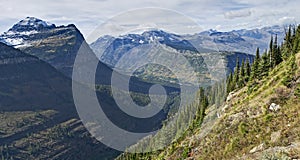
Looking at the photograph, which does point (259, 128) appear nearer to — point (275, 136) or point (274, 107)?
point (274, 107)

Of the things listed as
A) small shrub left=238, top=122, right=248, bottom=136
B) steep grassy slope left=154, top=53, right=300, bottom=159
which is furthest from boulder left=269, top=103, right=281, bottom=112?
small shrub left=238, top=122, right=248, bottom=136

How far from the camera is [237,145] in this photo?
168 ft

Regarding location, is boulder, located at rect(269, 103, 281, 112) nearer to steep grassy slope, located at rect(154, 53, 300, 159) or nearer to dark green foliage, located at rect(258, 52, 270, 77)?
steep grassy slope, located at rect(154, 53, 300, 159)

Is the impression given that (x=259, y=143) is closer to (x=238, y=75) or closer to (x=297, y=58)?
(x=297, y=58)

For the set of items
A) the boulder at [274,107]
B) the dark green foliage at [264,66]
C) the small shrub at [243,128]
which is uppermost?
the boulder at [274,107]

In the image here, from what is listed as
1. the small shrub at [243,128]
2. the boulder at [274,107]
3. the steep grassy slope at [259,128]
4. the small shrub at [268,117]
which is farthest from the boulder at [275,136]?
the boulder at [274,107]

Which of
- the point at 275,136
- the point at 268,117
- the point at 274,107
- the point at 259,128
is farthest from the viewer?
the point at 274,107

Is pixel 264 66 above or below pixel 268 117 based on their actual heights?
below

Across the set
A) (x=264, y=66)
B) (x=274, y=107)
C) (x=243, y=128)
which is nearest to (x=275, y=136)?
(x=243, y=128)

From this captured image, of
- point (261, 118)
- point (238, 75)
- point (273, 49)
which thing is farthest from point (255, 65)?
point (261, 118)

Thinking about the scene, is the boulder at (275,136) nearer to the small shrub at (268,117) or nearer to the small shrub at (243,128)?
the small shrub at (268,117)

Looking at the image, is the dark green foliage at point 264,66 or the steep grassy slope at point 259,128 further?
the dark green foliage at point 264,66

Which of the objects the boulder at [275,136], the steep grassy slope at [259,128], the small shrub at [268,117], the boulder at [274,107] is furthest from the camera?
the boulder at [274,107]

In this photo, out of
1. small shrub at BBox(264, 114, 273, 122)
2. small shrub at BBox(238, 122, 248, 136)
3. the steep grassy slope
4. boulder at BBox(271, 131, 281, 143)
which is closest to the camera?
boulder at BBox(271, 131, 281, 143)
